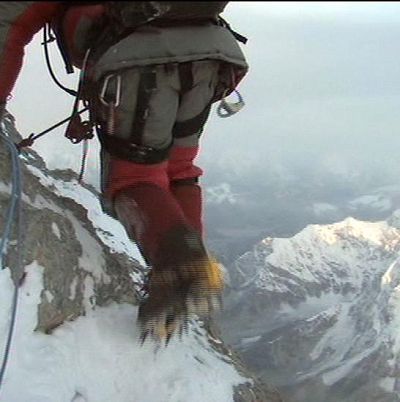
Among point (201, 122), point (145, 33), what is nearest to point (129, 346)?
point (201, 122)

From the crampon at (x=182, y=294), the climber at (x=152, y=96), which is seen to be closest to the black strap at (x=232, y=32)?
the climber at (x=152, y=96)

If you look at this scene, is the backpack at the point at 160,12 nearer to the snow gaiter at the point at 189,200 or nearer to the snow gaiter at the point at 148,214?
the snow gaiter at the point at 148,214

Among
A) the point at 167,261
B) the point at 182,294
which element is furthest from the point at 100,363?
the point at 167,261

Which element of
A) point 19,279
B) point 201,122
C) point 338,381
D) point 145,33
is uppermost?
point 145,33

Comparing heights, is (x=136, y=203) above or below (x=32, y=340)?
above

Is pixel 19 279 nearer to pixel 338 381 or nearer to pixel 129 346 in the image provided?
pixel 129 346

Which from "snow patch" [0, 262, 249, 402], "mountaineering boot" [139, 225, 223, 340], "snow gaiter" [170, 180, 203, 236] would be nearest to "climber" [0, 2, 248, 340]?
"mountaineering boot" [139, 225, 223, 340]

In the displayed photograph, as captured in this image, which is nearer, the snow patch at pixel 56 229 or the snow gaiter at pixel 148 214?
the snow gaiter at pixel 148 214

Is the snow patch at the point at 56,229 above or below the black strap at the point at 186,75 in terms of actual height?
below
